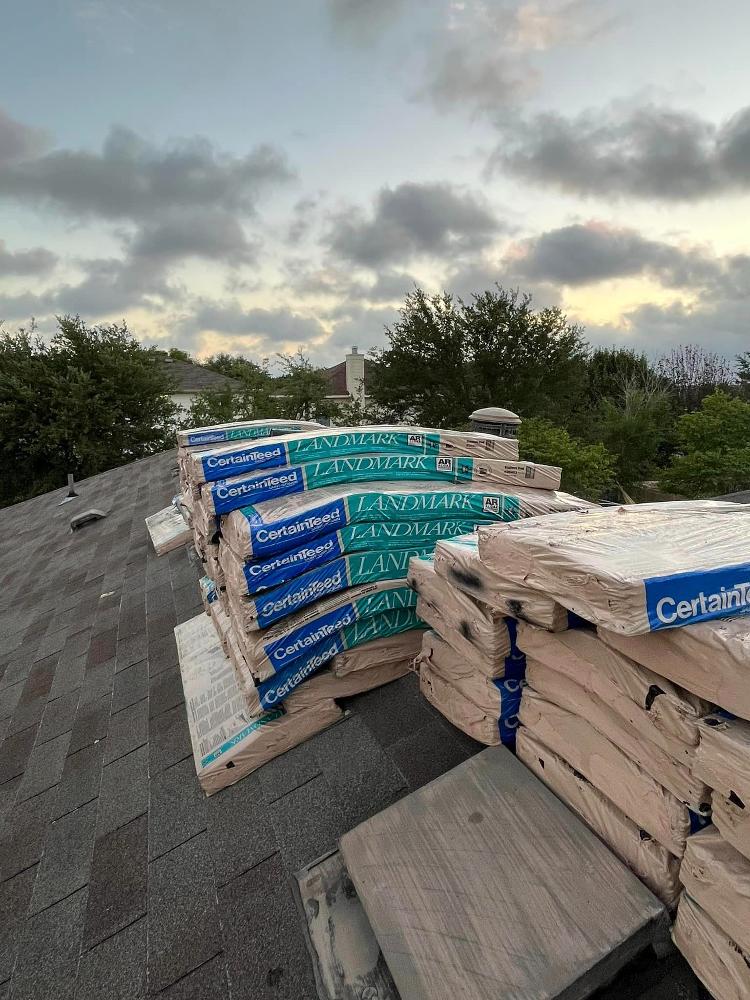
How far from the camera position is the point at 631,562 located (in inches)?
51.6

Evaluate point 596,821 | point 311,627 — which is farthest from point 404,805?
point 311,627

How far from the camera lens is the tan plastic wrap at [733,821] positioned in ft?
3.60

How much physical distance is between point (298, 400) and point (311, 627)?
25.5 meters

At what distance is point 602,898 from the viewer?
1383mm

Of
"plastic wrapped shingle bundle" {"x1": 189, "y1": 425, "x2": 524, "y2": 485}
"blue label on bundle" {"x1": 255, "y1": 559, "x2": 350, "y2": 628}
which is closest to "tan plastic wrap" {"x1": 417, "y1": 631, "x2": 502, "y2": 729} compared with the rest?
"blue label on bundle" {"x1": 255, "y1": 559, "x2": 350, "y2": 628}

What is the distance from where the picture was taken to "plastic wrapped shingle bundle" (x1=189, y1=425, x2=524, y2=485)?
10.2 feet

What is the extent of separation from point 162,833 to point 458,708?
1.53 m

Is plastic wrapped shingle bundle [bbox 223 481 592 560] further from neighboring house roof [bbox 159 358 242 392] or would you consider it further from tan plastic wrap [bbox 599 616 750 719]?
neighboring house roof [bbox 159 358 242 392]

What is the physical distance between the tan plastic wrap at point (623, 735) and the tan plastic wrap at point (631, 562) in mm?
393

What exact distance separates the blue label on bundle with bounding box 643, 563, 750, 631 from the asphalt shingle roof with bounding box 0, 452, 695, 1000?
1.05 m

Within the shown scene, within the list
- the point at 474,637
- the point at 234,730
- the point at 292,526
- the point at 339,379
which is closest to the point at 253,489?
the point at 292,526

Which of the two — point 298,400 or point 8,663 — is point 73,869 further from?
point 298,400

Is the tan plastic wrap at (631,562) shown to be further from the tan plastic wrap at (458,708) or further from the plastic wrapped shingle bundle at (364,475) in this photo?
the plastic wrapped shingle bundle at (364,475)

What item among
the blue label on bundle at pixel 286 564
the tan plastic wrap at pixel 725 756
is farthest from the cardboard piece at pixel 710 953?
the blue label on bundle at pixel 286 564
